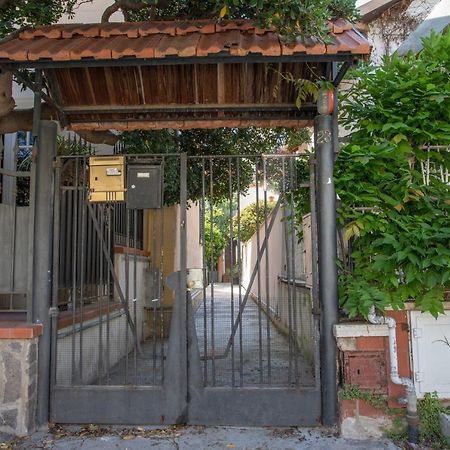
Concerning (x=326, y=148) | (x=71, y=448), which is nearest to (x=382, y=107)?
(x=326, y=148)

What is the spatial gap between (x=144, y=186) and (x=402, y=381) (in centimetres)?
297

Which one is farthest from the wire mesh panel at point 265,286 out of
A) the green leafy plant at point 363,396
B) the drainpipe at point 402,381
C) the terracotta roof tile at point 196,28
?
the terracotta roof tile at point 196,28

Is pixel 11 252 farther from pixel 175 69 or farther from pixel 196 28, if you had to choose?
pixel 196 28

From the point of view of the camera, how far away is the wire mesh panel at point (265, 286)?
4.45m

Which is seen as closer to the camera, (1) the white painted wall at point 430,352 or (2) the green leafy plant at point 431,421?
(2) the green leafy plant at point 431,421

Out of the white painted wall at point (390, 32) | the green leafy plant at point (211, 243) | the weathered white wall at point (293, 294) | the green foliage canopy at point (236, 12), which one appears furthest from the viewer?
the white painted wall at point (390, 32)

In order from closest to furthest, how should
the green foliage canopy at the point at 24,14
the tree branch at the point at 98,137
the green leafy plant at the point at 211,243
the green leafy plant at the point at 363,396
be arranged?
1. the green leafy plant at the point at 363,396
2. the green leafy plant at the point at 211,243
3. the green foliage canopy at the point at 24,14
4. the tree branch at the point at 98,137

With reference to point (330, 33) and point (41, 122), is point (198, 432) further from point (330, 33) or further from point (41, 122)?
point (330, 33)

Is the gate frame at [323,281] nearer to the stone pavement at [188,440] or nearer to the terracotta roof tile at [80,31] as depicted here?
the stone pavement at [188,440]

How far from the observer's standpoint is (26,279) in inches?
183

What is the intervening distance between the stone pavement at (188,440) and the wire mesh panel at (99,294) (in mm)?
471

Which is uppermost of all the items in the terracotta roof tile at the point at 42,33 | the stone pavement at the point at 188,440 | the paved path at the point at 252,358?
the terracotta roof tile at the point at 42,33

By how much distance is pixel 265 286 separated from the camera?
7.91m

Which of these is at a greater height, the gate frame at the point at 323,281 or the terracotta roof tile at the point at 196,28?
the terracotta roof tile at the point at 196,28
